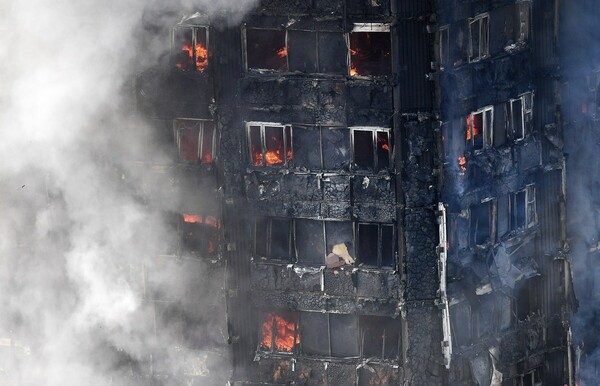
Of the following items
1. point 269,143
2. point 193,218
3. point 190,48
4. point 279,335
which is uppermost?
point 190,48

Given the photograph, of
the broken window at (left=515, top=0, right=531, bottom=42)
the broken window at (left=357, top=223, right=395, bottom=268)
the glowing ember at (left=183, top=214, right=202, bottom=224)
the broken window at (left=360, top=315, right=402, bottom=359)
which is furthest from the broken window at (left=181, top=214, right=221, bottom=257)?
the broken window at (left=515, top=0, right=531, bottom=42)

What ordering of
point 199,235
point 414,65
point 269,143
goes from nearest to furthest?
point 414,65 < point 269,143 < point 199,235

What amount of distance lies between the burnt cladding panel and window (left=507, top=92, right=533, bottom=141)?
113 inches

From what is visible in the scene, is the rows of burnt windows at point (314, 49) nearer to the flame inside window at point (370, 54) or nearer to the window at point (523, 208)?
the flame inside window at point (370, 54)

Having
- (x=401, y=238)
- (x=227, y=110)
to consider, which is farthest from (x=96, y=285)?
(x=401, y=238)

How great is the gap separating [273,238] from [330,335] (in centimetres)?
253

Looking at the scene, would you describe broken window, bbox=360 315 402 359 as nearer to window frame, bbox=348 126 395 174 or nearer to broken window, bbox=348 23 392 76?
window frame, bbox=348 126 395 174

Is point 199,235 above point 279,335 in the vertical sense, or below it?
above

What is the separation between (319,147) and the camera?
23.2 meters

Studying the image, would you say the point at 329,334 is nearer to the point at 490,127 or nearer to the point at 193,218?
the point at 193,218

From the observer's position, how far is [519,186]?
24922mm

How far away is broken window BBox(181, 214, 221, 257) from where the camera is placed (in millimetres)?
24281

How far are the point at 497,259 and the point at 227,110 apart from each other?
23.0ft

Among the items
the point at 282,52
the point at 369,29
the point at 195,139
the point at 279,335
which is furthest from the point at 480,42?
the point at 279,335
